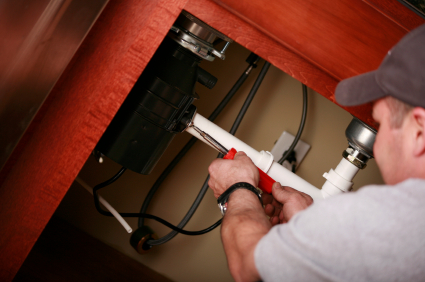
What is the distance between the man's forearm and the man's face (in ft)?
0.64

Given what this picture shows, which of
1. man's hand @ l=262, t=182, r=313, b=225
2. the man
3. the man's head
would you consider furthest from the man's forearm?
the man's head

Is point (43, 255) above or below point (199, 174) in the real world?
below

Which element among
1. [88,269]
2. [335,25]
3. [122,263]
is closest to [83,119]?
[335,25]

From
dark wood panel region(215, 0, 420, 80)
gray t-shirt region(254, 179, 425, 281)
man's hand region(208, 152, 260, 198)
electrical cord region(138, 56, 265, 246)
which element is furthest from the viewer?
electrical cord region(138, 56, 265, 246)

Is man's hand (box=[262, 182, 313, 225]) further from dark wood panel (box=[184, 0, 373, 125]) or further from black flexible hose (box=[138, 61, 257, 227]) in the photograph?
black flexible hose (box=[138, 61, 257, 227])

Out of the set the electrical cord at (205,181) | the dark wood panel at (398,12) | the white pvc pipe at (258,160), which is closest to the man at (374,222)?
the dark wood panel at (398,12)

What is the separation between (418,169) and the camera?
395mm

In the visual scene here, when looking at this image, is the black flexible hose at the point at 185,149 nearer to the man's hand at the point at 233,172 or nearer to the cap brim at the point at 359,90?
the man's hand at the point at 233,172

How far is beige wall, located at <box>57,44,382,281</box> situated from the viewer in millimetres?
961

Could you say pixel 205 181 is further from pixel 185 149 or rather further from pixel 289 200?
pixel 289 200

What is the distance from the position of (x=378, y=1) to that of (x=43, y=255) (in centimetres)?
96

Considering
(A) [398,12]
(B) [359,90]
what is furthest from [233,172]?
(A) [398,12]

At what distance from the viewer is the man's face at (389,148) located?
16.5 inches

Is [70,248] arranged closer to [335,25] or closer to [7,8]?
[7,8]
